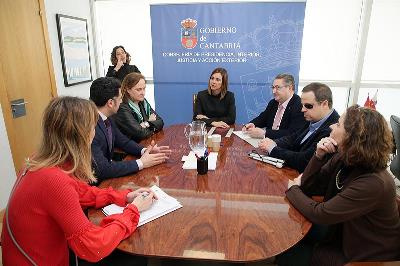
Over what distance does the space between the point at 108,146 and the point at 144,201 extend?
0.75 meters

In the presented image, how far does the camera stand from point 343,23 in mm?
4062

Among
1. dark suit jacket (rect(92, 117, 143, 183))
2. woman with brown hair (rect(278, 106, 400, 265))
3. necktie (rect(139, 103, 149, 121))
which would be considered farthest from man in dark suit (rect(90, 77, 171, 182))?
woman with brown hair (rect(278, 106, 400, 265))

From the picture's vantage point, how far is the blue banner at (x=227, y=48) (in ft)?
12.6

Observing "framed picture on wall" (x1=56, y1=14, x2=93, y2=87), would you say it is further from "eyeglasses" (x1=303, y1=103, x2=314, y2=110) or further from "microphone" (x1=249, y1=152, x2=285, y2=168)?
"eyeglasses" (x1=303, y1=103, x2=314, y2=110)

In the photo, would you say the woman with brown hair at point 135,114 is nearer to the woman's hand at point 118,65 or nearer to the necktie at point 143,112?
the necktie at point 143,112

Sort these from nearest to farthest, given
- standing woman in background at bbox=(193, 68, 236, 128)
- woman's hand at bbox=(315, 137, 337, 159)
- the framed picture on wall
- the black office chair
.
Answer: woman's hand at bbox=(315, 137, 337, 159) < the black office chair < standing woman in background at bbox=(193, 68, 236, 128) < the framed picture on wall

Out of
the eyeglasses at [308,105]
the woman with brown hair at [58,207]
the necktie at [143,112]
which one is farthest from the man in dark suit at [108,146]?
the eyeglasses at [308,105]

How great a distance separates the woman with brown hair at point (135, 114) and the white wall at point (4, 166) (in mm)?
1191

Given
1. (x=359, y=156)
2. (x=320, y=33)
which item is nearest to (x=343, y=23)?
(x=320, y=33)

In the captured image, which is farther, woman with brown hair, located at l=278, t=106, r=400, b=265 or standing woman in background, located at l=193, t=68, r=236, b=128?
standing woman in background, located at l=193, t=68, r=236, b=128

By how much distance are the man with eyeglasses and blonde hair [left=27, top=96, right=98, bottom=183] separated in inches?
48.6

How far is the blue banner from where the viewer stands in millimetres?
3848

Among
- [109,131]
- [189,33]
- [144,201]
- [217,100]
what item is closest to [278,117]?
[217,100]

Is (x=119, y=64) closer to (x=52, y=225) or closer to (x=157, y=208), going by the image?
(x=157, y=208)
